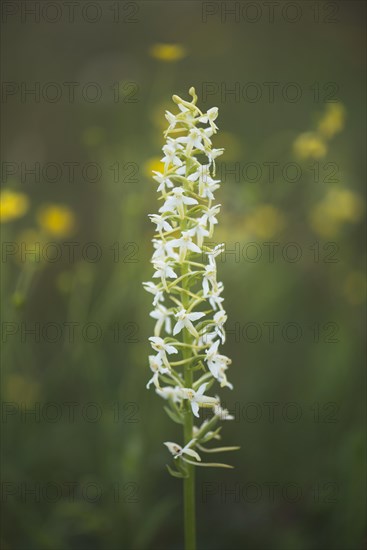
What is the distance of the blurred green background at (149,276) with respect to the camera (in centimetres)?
398

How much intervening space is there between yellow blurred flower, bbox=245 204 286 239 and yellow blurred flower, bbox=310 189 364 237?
1.74ft

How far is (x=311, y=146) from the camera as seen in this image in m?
4.43

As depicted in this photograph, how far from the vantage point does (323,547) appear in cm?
382

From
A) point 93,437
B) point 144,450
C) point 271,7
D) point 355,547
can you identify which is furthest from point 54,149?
point 355,547

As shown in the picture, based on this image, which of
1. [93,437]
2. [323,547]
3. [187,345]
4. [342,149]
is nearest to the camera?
[187,345]

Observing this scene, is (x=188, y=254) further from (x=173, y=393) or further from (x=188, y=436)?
(x=188, y=436)

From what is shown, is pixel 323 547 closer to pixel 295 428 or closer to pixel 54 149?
pixel 295 428

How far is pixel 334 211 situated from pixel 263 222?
684 mm

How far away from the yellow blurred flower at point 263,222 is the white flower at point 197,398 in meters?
2.80

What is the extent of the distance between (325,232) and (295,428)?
6.82ft

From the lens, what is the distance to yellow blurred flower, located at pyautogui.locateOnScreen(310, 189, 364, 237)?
5.29 meters

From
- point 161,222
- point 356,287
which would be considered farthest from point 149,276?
point 161,222

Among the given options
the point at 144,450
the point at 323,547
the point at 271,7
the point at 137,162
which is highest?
the point at 271,7

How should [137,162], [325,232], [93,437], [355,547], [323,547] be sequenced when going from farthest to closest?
[325,232] → [137,162] → [93,437] → [323,547] → [355,547]
